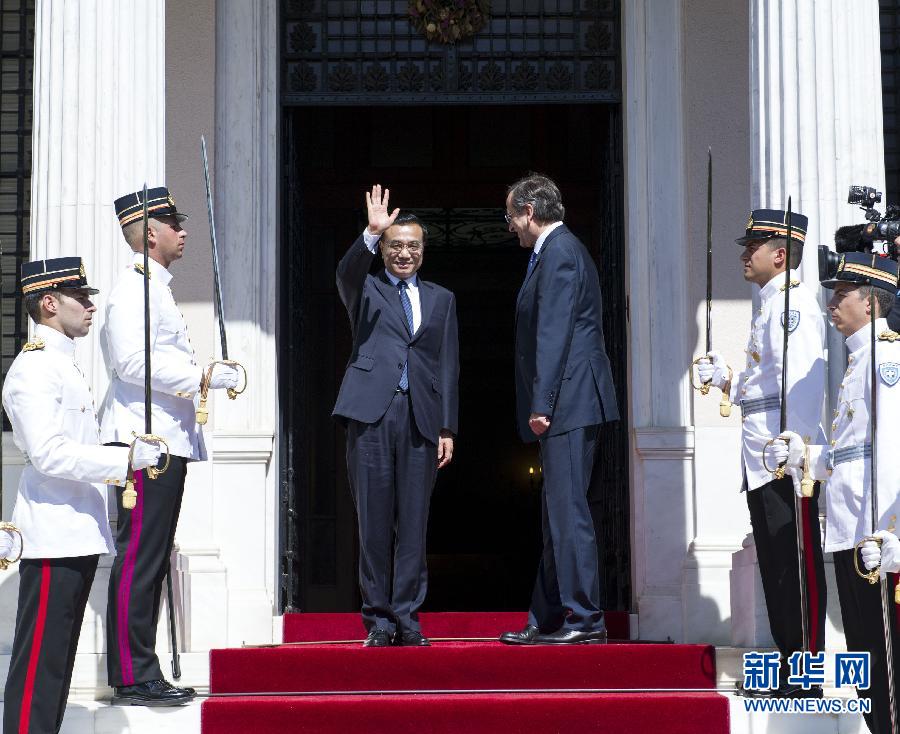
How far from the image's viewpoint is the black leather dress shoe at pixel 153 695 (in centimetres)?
667

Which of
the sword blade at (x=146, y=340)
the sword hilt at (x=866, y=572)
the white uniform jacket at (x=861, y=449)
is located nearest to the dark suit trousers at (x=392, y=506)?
the sword blade at (x=146, y=340)

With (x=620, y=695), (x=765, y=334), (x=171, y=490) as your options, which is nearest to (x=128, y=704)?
(x=171, y=490)

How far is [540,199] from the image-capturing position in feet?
25.1

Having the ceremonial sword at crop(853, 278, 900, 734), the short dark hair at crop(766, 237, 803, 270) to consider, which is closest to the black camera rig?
the short dark hair at crop(766, 237, 803, 270)

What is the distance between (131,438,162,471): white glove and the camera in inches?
243

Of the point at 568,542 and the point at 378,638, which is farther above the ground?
the point at 568,542

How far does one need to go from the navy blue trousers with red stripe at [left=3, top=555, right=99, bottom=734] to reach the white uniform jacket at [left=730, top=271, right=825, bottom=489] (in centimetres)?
283

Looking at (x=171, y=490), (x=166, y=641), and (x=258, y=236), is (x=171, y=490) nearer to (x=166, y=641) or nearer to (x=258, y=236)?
(x=166, y=641)

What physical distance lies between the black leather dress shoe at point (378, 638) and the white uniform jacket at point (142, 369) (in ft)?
3.66

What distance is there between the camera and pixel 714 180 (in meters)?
9.53

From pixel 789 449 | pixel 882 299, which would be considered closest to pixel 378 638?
pixel 789 449

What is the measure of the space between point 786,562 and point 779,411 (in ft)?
2.08

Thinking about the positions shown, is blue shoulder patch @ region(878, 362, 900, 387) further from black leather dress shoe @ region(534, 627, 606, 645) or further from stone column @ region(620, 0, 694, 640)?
stone column @ region(620, 0, 694, 640)

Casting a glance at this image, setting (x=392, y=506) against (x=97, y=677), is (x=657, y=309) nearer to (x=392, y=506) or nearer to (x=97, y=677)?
(x=392, y=506)
